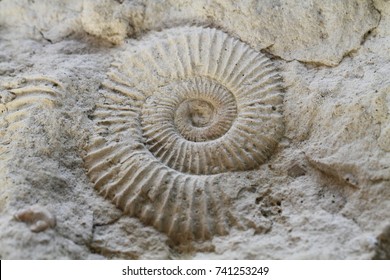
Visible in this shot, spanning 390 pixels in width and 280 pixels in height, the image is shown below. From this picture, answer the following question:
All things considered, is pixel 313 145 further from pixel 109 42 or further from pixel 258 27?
pixel 109 42

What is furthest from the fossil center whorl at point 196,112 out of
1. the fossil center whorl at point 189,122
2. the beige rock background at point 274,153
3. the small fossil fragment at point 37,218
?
the small fossil fragment at point 37,218

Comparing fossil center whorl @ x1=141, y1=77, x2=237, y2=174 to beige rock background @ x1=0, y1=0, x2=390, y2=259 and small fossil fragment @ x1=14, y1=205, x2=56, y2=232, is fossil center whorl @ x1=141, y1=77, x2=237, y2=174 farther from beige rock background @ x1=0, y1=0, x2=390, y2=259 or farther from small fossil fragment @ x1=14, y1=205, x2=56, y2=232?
small fossil fragment @ x1=14, y1=205, x2=56, y2=232

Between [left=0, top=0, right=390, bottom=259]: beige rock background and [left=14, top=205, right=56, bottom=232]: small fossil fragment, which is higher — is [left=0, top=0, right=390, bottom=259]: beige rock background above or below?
above

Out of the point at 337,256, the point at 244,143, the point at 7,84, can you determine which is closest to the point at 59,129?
the point at 7,84

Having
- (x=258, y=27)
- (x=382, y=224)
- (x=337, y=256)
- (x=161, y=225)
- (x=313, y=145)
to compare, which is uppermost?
(x=258, y=27)

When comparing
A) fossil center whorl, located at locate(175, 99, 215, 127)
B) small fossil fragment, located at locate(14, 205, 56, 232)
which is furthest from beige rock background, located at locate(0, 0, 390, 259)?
fossil center whorl, located at locate(175, 99, 215, 127)

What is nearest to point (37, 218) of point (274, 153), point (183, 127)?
point (183, 127)
